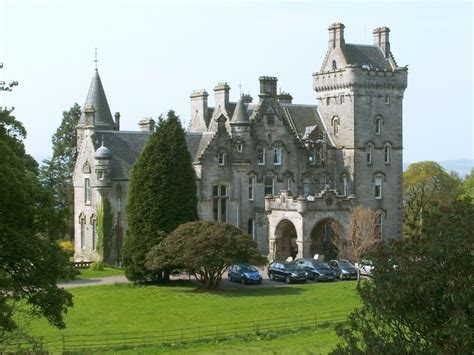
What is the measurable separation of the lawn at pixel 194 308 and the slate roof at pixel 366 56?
21.8 m

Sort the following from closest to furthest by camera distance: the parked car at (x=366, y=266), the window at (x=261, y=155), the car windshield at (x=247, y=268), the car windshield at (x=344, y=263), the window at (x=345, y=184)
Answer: the parked car at (x=366, y=266), the car windshield at (x=247, y=268), the car windshield at (x=344, y=263), the window at (x=261, y=155), the window at (x=345, y=184)

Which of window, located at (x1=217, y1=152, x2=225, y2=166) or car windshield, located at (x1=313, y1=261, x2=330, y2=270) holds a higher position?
window, located at (x1=217, y1=152, x2=225, y2=166)

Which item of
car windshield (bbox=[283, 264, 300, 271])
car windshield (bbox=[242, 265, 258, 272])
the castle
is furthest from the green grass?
car windshield (bbox=[283, 264, 300, 271])

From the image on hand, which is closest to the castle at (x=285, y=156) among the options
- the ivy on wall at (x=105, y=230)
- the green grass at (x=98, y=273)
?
the ivy on wall at (x=105, y=230)

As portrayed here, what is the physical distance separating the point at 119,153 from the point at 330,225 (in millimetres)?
15428

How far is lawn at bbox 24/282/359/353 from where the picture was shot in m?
35.7

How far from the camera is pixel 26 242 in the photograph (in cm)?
2339

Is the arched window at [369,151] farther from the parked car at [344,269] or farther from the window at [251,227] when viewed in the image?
the parked car at [344,269]

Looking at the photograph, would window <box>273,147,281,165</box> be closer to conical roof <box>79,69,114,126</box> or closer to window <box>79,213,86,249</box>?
conical roof <box>79,69,114,126</box>

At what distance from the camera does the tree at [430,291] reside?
60.3 feet

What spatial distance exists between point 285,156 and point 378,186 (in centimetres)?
765

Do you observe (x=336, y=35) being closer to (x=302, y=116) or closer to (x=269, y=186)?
(x=302, y=116)

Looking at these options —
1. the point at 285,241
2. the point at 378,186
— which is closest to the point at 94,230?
the point at 285,241

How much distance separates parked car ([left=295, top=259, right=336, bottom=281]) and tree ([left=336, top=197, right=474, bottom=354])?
30973mm
